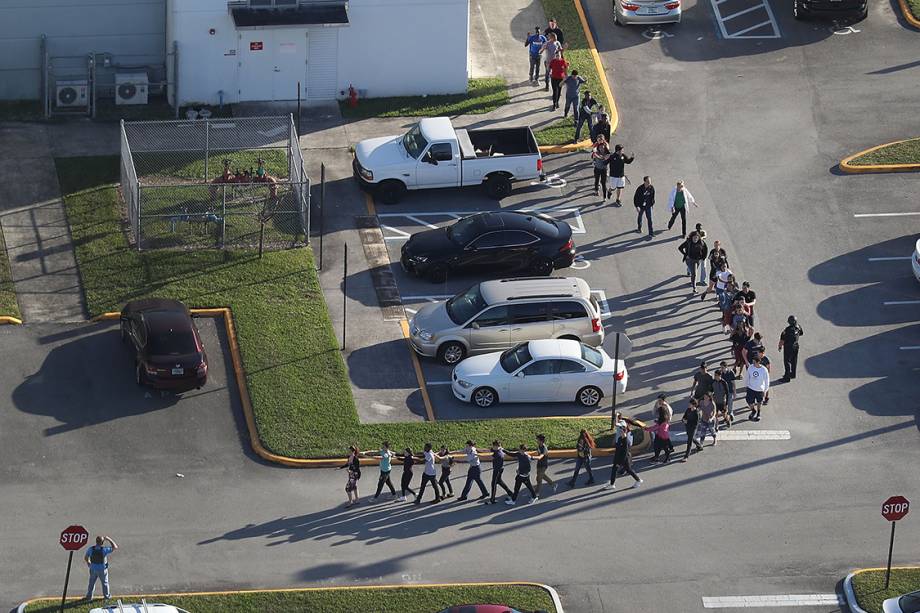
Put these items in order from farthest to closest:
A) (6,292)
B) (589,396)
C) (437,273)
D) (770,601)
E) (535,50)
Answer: (535,50) < (437,273) < (6,292) < (589,396) < (770,601)

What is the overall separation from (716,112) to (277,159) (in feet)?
39.0

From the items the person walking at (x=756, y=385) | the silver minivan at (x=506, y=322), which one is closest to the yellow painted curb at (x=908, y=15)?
the silver minivan at (x=506, y=322)

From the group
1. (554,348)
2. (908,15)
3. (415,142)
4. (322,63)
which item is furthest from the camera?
(908,15)

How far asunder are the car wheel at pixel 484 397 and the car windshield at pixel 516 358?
0.57 meters

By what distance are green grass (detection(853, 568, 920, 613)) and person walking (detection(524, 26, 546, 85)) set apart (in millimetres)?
20757

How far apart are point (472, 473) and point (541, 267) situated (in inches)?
327

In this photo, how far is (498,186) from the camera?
4450cm

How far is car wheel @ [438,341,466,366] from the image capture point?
38.6 metres

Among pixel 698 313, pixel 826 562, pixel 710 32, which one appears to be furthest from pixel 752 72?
pixel 826 562

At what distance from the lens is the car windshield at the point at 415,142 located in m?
44.2

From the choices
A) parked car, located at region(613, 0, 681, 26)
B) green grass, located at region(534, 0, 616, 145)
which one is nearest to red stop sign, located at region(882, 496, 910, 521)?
green grass, located at region(534, 0, 616, 145)

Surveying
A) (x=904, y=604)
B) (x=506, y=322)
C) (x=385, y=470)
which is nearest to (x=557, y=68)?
(x=506, y=322)

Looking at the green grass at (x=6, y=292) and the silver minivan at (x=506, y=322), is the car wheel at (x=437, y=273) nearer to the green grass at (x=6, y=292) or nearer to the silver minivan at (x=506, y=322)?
the silver minivan at (x=506, y=322)

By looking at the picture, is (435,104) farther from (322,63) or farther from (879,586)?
(879,586)
